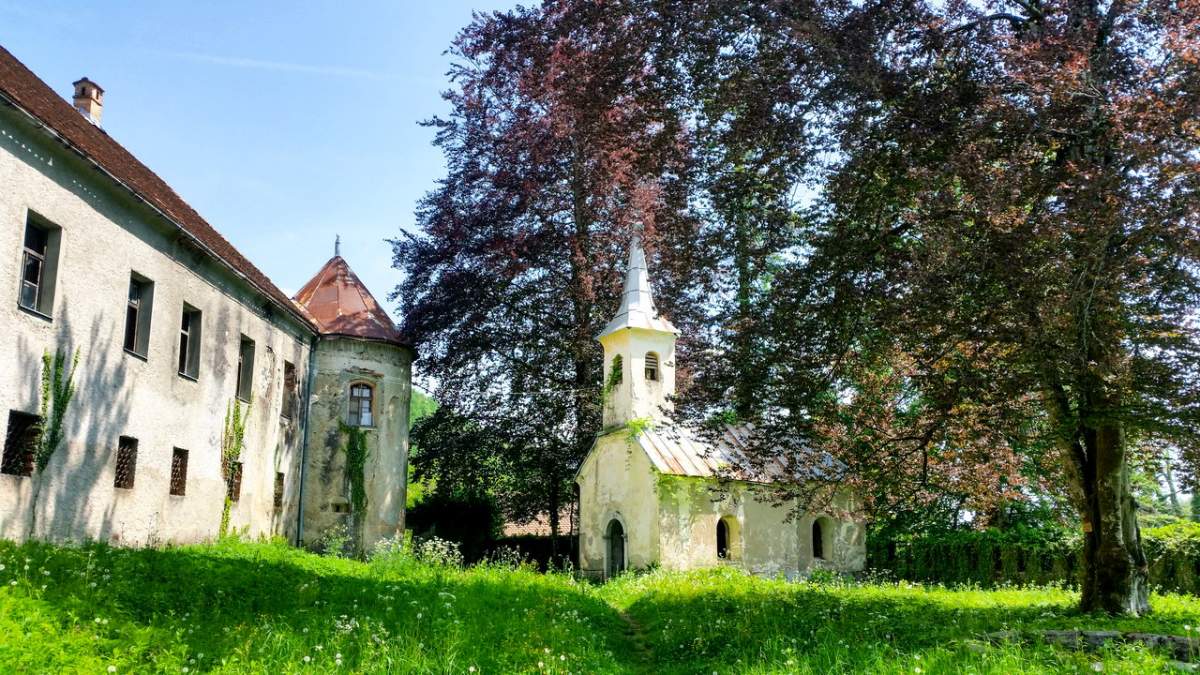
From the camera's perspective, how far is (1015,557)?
75.7ft

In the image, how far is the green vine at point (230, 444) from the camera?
62.5ft

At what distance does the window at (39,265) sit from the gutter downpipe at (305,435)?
431 inches

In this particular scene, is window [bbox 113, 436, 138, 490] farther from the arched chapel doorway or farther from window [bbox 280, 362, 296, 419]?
the arched chapel doorway

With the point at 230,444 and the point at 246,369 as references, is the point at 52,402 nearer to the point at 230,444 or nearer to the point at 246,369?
the point at 230,444

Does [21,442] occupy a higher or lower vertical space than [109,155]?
lower

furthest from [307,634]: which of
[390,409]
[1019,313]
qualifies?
[390,409]

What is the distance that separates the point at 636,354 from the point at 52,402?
15.0 meters

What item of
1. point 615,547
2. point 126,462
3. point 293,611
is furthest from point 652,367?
point 293,611

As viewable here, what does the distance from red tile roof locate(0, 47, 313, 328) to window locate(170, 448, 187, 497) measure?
160 inches

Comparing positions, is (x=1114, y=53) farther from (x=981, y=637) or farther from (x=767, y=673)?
(x=767, y=673)

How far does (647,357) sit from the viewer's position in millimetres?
25359

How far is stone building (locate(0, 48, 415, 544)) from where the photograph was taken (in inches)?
509

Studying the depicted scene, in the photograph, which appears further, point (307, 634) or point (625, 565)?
point (625, 565)

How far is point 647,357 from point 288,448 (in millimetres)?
10098
